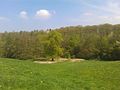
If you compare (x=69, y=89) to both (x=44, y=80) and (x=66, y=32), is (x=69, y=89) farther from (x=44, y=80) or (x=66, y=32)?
(x=66, y=32)

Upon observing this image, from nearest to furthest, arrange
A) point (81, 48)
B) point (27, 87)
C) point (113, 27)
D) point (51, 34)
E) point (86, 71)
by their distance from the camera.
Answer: point (27, 87) < point (86, 71) < point (51, 34) < point (81, 48) < point (113, 27)

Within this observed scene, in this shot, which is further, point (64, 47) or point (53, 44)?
point (64, 47)

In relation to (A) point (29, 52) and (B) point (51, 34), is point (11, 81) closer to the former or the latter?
(B) point (51, 34)

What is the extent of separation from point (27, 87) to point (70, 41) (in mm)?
82515

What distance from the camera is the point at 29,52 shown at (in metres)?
95.6

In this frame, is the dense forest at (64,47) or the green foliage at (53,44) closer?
the green foliage at (53,44)

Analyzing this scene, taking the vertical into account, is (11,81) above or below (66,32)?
below

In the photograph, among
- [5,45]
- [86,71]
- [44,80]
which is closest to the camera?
[44,80]

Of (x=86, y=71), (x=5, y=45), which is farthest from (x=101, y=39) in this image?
(x=86, y=71)

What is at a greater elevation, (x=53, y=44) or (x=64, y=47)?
(x=53, y=44)

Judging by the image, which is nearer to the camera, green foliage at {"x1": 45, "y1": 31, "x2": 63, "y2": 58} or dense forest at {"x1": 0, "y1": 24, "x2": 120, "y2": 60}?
green foliage at {"x1": 45, "y1": 31, "x2": 63, "y2": 58}

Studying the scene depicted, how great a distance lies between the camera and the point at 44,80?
16.1m

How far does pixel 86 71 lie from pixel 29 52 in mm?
73026

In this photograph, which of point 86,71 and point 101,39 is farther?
point 101,39
